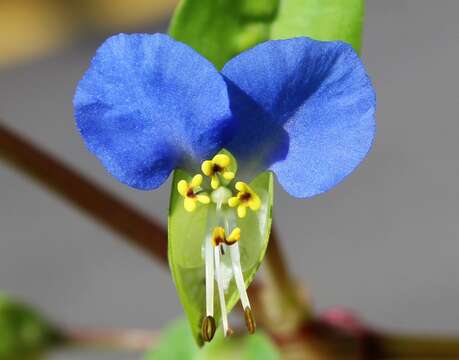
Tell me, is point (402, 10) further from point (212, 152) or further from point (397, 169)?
point (212, 152)

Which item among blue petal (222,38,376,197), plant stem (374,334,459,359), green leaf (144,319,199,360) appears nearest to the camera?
blue petal (222,38,376,197)

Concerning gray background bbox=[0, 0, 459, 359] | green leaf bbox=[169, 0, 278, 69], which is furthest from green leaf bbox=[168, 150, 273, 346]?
gray background bbox=[0, 0, 459, 359]

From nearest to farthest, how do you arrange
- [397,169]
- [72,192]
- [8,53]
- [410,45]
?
[72,192] < [397,169] < [410,45] < [8,53]

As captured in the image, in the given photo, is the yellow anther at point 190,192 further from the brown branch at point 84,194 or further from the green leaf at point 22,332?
the green leaf at point 22,332

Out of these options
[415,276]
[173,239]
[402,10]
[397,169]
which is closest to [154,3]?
[402,10]

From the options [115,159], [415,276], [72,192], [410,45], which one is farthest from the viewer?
[410,45]

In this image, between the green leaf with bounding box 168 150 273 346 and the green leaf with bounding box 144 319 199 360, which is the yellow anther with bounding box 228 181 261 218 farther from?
the green leaf with bounding box 144 319 199 360
